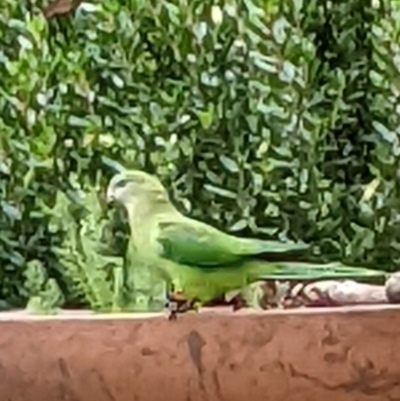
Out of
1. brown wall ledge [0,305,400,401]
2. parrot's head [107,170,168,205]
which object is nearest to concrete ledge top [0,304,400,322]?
brown wall ledge [0,305,400,401]

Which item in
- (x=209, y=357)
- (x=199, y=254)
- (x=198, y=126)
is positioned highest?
(x=198, y=126)

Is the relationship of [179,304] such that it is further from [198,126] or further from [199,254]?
[198,126]

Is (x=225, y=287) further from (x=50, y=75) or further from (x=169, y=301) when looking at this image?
(x=50, y=75)

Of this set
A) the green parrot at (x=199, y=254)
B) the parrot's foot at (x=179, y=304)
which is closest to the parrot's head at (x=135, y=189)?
the green parrot at (x=199, y=254)

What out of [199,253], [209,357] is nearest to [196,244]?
[199,253]

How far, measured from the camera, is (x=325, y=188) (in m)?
1.16

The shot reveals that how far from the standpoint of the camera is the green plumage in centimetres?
113

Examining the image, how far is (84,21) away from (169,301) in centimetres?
35

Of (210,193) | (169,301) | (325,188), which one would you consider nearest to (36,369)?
(169,301)

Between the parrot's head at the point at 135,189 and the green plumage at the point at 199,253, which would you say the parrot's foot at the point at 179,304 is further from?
the parrot's head at the point at 135,189

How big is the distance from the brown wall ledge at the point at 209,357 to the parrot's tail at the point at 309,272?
0.04 meters

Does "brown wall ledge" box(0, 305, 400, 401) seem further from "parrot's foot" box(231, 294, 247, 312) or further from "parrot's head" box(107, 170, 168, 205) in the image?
"parrot's head" box(107, 170, 168, 205)

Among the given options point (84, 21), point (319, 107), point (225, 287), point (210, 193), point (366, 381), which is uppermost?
point (84, 21)

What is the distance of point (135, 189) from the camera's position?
45.8 inches
